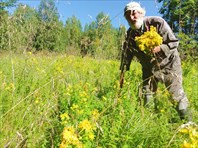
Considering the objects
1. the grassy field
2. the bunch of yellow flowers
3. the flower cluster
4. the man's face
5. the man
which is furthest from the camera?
the man's face

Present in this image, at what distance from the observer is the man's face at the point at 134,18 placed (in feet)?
11.8

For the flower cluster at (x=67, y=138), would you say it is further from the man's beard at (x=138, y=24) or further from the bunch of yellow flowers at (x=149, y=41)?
the man's beard at (x=138, y=24)

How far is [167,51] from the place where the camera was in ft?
11.4

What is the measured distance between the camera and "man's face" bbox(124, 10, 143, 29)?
361 centimetres

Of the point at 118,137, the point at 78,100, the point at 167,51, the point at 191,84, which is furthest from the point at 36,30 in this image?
the point at 191,84

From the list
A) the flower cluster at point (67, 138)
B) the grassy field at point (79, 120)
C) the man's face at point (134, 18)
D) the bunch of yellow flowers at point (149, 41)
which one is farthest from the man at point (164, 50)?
the flower cluster at point (67, 138)

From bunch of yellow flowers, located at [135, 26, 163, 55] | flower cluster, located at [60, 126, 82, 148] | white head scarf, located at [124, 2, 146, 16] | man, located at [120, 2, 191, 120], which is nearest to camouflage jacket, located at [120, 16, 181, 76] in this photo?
man, located at [120, 2, 191, 120]

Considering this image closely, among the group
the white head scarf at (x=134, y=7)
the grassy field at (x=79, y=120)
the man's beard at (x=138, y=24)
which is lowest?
the grassy field at (x=79, y=120)

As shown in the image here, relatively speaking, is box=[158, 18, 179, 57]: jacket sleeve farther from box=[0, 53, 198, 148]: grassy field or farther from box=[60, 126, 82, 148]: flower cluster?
box=[60, 126, 82, 148]: flower cluster

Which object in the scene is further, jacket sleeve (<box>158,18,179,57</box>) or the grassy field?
jacket sleeve (<box>158,18,179,57</box>)

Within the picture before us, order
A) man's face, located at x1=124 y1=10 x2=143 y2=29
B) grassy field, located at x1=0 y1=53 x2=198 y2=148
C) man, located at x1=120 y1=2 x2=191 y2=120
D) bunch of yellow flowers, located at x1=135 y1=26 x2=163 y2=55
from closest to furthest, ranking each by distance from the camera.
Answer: grassy field, located at x1=0 y1=53 x2=198 y2=148, bunch of yellow flowers, located at x1=135 y1=26 x2=163 y2=55, man, located at x1=120 y1=2 x2=191 y2=120, man's face, located at x1=124 y1=10 x2=143 y2=29

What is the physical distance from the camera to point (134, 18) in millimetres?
3629

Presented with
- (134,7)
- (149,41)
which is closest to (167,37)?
(134,7)

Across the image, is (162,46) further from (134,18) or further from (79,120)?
(79,120)
